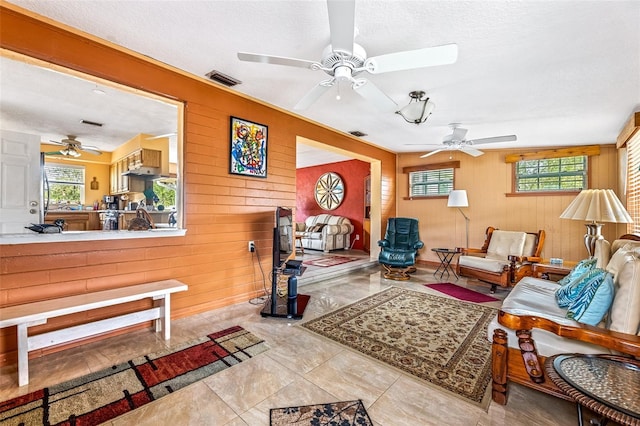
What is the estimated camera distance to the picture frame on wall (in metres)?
3.34

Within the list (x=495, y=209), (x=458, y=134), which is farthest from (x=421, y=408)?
(x=495, y=209)

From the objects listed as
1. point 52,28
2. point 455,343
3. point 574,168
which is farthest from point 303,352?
point 574,168

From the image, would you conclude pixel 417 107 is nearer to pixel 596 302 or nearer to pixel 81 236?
pixel 596 302

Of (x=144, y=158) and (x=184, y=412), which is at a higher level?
(x=144, y=158)

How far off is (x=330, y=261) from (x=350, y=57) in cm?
447

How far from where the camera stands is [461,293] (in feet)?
13.6

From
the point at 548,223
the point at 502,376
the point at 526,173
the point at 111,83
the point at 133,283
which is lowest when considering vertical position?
the point at 502,376

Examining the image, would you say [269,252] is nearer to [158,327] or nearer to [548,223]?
[158,327]

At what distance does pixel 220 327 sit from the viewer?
2.76 meters

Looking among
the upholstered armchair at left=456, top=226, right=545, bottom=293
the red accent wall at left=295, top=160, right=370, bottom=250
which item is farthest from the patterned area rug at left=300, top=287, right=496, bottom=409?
the red accent wall at left=295, top=160, right=370, bottom=250

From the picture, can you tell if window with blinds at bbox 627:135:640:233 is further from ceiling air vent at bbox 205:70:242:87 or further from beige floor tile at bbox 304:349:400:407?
ceiling air vent at bbox 205:70:242:87

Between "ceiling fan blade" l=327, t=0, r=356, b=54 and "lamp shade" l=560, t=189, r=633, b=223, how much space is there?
10.5 feet

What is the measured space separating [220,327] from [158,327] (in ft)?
1.86

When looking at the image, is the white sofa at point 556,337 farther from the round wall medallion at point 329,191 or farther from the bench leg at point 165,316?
the round wall medallion at point 329,191
